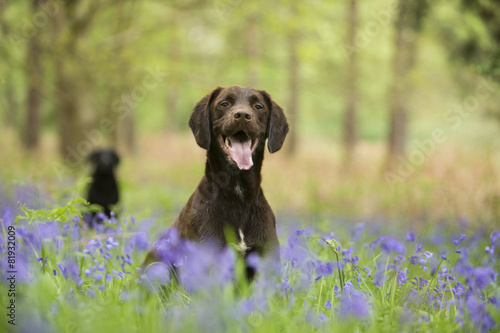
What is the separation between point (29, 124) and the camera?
18953mm

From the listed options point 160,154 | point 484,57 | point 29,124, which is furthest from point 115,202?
point 29,124

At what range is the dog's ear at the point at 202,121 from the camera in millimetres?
3490

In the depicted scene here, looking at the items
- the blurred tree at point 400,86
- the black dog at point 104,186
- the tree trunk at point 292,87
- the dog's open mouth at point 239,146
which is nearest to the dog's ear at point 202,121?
the dog's open mouth at point 239,146

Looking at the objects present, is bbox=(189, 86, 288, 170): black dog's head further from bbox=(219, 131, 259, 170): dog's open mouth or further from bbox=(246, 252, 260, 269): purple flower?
bbox=(246, 252, 260, 269): purple flower

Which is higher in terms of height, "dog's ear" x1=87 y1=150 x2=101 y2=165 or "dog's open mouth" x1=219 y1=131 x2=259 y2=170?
"dog's open mouth" x1=219 y1=131 x2=259 y2=170

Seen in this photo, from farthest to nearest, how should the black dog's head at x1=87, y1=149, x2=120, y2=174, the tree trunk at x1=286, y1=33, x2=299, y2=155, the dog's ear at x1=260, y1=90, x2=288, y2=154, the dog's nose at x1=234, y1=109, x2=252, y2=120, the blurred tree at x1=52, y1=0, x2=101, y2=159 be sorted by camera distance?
1. the tree trunk at x1=286, y1=33, x2=299, y2=155
2. the blurred tree at x1=52, y1=0, x2=101, y2=159
3. the black dog's head at x1=87, y1=149, x2=120, y2=174
4. the dog's ear at x1=260, y1=90, x2=288, y2=154
5. the dog's nose at x1=234, y1=109, x2=252, y2=120

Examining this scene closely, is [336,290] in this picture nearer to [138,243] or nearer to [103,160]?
[138,243]

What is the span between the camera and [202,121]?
11.7 feet

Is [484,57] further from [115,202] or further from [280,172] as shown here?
[115,202]

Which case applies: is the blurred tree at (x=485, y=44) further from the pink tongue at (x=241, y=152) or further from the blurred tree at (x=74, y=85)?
the blurred tree at (x=74, y=85)

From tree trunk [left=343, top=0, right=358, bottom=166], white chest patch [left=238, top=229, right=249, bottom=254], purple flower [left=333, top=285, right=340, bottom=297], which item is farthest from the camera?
tree trunk [left=343, top=0, right=358, bottom=166]

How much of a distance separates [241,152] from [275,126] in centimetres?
45

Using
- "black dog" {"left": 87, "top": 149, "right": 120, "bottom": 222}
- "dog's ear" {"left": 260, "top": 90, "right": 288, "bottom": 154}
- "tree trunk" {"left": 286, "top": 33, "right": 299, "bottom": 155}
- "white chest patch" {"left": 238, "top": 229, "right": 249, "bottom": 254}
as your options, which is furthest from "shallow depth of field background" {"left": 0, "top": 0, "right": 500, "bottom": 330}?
"white chest patch" {"left": 238, "top": 229, "right": 249, "bottom": 254}

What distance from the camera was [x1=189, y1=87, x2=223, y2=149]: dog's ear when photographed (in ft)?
11.5
